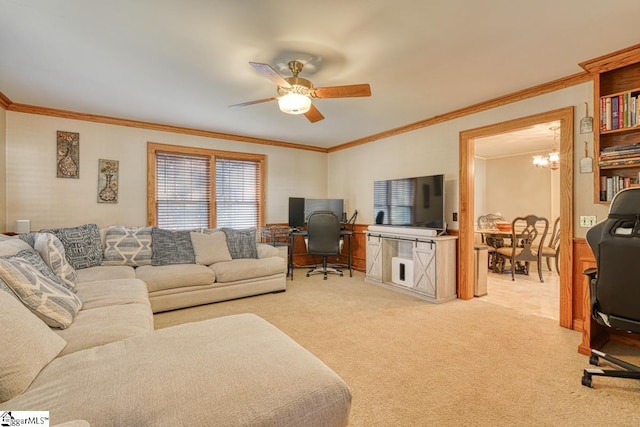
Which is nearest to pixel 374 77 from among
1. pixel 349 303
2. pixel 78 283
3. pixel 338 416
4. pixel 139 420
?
pixel 349 303

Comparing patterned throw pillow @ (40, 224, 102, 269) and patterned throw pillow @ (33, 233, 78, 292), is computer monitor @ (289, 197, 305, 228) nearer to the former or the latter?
patterned throw pillow @ (40, 224, 102, 269)

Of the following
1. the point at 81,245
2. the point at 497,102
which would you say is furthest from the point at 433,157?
the point at 81,245

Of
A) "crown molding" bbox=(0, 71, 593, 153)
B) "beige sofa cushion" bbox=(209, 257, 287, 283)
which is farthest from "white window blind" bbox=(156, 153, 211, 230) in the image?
"beige sofa cushion" bbox=(209, 257, 287, 283)

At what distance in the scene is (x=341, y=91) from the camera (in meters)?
2.57

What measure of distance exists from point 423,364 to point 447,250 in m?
1.94

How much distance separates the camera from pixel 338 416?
115 cm

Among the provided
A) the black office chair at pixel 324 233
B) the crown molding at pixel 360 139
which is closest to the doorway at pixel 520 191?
the crown molding at pixel 360 139

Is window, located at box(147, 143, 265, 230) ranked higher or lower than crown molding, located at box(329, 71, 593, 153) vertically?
lower

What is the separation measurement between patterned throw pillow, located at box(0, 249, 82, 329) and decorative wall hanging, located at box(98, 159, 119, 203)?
2743mm

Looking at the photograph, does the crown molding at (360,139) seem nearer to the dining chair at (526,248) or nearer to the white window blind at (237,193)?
the white window blind at (237,193)

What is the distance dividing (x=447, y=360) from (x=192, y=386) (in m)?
1.94

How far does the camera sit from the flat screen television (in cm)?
403

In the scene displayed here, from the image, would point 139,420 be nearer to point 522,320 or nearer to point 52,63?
point 52,63

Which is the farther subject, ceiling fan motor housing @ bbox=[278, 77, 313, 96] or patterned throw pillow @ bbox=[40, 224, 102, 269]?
patterned throw pillow @ bbox=[40, 224, 102, 269]
